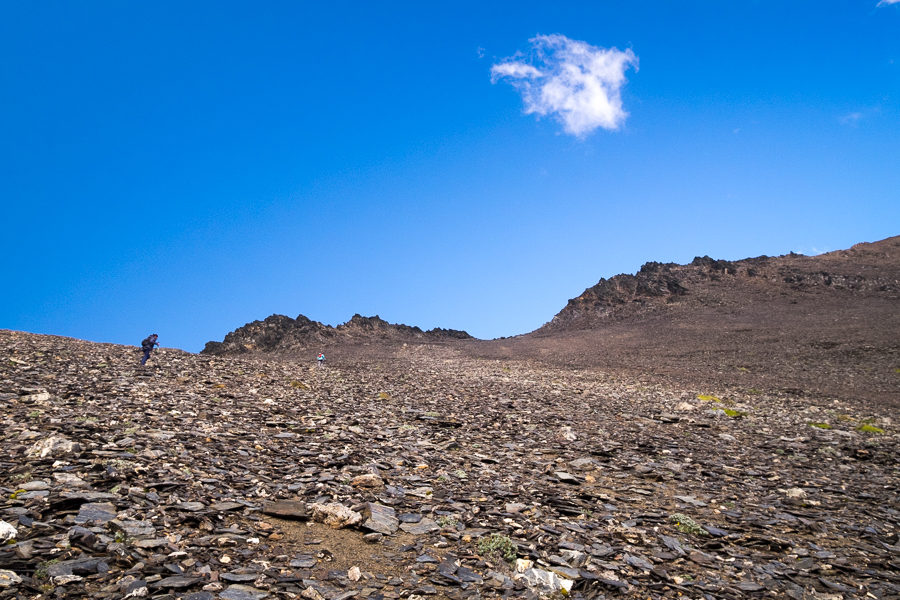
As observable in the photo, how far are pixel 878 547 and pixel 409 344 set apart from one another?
2188 inches

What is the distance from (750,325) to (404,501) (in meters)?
60.3

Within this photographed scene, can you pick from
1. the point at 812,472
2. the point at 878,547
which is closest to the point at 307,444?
the point at 878,547

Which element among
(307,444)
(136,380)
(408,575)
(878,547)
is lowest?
(878,547)

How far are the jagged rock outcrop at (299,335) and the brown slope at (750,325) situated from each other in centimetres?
1395

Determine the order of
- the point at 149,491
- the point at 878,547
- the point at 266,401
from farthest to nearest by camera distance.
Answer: the point at 266,401
the point at 878,547
the point at 149,491

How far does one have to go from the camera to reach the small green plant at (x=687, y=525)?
791cm

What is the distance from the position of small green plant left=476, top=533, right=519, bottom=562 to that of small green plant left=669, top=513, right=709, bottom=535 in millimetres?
3210

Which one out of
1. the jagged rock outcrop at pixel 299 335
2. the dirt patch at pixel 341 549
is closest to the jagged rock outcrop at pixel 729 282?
the jagged rock outcrop at pixel 299 335

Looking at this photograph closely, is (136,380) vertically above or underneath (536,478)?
above

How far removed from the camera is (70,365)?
17.5 m

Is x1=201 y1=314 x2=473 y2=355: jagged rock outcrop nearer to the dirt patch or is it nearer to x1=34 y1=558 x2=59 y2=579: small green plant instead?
the dirt patch

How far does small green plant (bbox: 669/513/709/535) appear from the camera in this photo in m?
7.91

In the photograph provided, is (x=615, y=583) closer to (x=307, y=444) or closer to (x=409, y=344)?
(x=307, y=444)

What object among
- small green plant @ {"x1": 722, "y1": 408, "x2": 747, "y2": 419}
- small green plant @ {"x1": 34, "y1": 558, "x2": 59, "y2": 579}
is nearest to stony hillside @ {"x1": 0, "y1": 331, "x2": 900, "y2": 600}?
small green plant @ {"x1": 34, "y1": 558, "x2": 59, "y2": 579}
